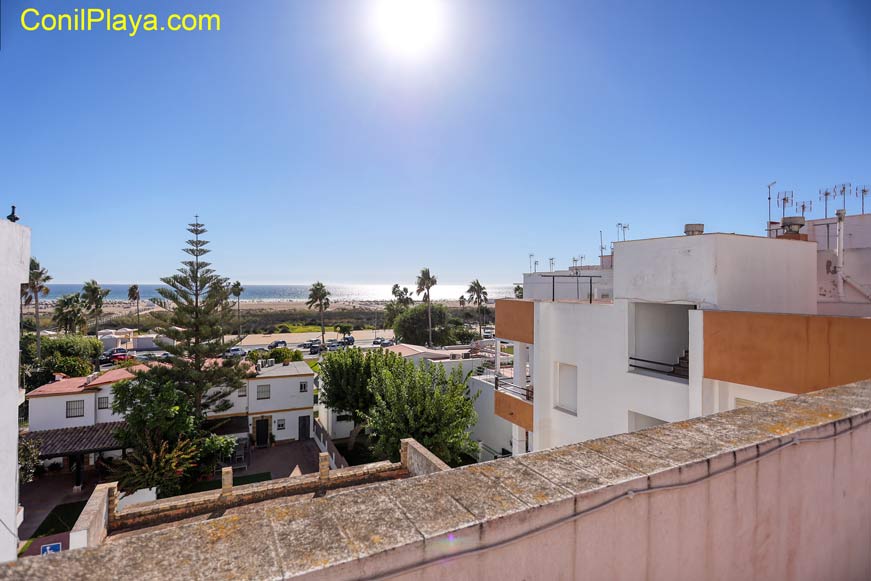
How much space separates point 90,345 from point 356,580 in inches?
1749

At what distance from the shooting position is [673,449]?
6.09 ft

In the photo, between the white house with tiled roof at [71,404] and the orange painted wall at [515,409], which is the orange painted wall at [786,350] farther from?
the white house with tiled roof at [71,404]

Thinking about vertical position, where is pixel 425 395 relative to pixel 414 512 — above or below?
below

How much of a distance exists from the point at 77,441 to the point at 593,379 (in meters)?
20.6

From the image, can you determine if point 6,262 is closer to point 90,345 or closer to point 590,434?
point 590,434

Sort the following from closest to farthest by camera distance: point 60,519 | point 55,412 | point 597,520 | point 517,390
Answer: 1. point 597,520
2. point 517,390
3. point 60,519
4. point 55,412

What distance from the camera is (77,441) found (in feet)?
61.0

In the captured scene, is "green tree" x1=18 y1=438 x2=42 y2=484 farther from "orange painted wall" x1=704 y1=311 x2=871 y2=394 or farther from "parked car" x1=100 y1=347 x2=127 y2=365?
"parked car" x1=100 y1=347 x2=127 y2=365

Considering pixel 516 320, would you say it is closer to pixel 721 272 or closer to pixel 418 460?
pixel 418 460

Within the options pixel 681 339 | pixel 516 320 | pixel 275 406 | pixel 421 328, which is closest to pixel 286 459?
pixel 275 406

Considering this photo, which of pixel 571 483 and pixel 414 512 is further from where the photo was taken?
pixel 571 483

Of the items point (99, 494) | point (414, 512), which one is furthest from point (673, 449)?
point (99, 494)

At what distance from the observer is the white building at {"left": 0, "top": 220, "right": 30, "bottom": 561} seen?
5.71 m

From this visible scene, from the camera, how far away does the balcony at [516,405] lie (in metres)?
11.7
